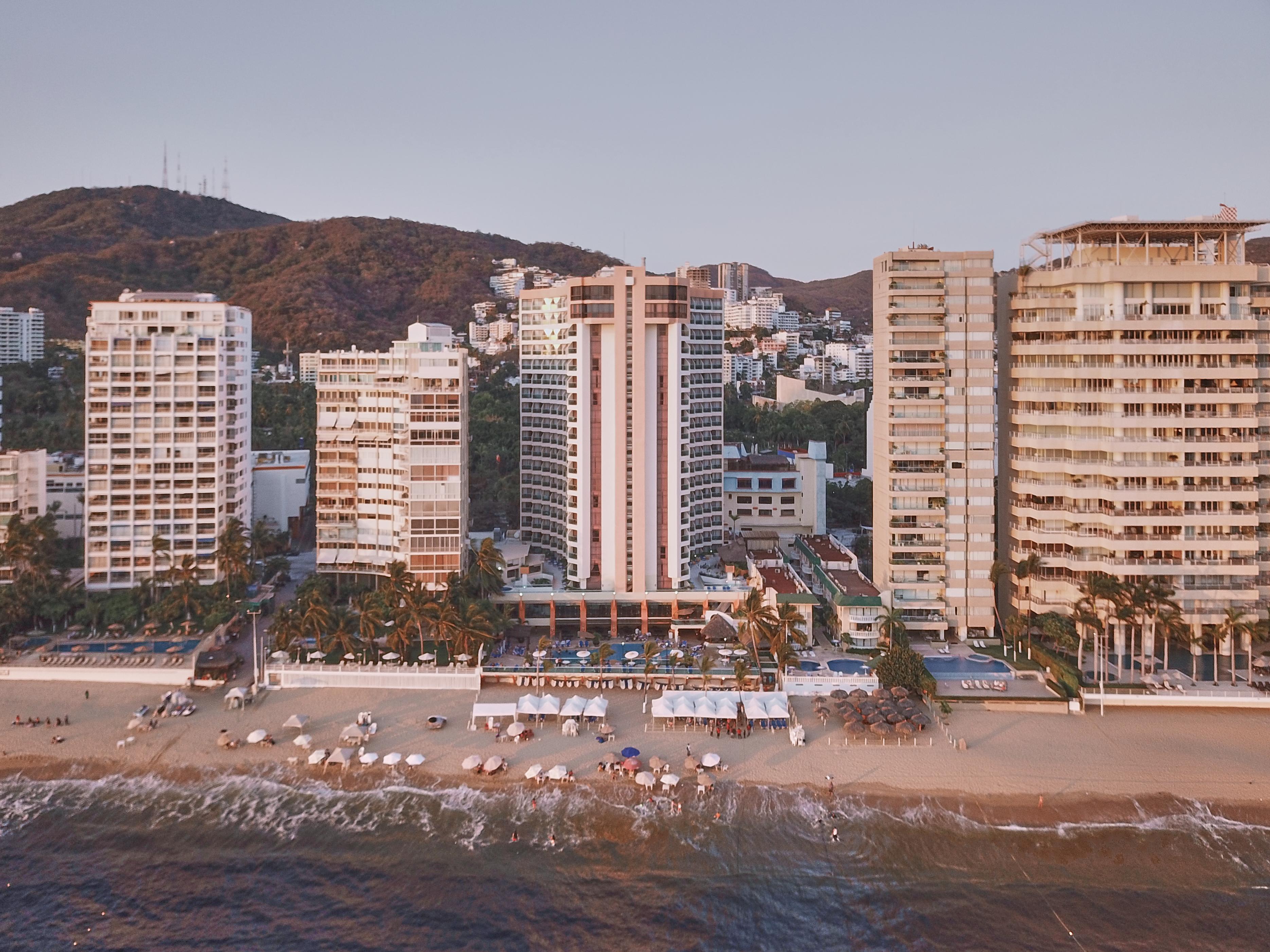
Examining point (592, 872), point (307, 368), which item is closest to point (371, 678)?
point (592, 872)

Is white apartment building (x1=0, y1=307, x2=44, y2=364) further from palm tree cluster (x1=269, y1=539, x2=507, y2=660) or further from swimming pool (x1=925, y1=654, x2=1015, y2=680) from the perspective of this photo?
swimming pool (x1=925, y1=654, x2=1015, y2=680)

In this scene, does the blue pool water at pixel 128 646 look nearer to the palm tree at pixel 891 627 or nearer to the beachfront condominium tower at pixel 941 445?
the palm tree at pixel 891 627

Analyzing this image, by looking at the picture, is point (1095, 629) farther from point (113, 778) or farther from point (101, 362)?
point (101, 362)

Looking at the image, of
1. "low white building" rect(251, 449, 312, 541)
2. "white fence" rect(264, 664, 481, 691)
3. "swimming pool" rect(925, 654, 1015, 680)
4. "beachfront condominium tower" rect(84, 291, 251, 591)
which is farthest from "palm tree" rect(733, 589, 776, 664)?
"low white building" rect(251, 449, 312, 541)

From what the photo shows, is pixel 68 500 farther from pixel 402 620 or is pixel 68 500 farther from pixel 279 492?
pixel 402 620

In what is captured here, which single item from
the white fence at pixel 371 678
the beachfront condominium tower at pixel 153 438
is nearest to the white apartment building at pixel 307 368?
the beachfront condominium tower at pixel 153 438

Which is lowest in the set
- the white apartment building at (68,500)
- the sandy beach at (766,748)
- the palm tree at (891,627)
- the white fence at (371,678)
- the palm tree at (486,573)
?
the sandy beach at (766,748)

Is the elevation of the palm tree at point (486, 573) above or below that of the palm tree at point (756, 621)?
above
